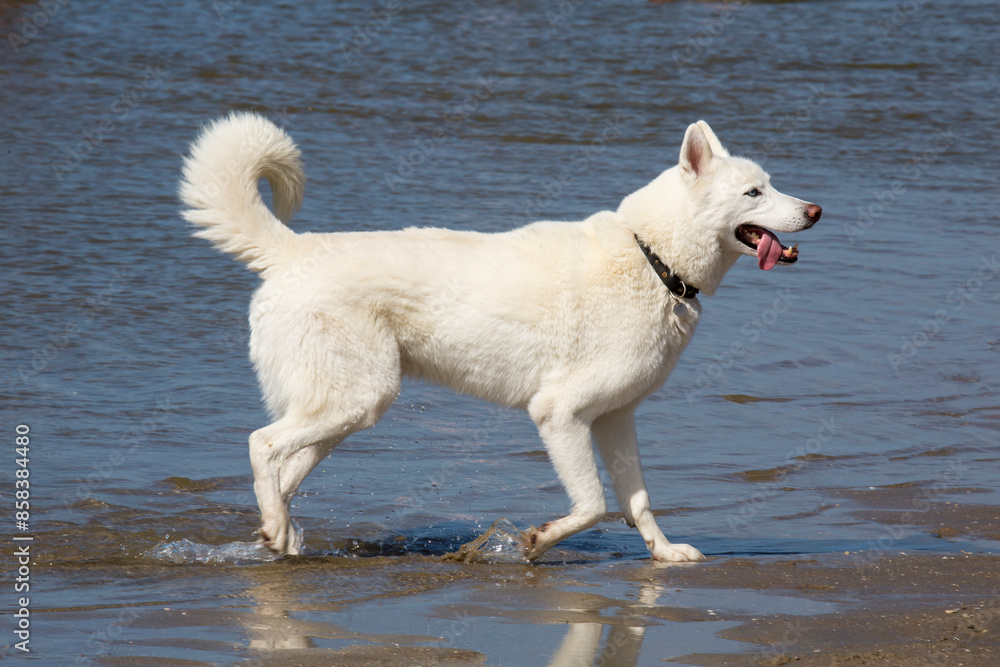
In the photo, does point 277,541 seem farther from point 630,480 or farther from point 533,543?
point 630,480

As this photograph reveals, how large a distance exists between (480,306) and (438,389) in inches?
93.9

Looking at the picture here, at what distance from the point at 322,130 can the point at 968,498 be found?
30.6 ft

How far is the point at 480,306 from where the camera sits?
463 cm

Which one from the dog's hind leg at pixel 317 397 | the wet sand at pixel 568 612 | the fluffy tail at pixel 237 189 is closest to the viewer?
the wet sand at pixel 568 612

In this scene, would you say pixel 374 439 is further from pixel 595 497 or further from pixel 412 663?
pixel 412 663

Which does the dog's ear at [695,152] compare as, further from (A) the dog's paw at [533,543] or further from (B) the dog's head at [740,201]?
(A) the dog's paw at [533,543]

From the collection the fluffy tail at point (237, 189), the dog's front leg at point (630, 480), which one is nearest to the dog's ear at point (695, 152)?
the dog's front leg at point (630, 480)

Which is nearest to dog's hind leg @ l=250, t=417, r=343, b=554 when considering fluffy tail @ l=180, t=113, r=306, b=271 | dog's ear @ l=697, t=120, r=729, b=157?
fluffy tail @ l=180, t=113, r=306, b=271

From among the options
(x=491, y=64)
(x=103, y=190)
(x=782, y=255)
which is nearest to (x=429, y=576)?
(x=782, y=255)

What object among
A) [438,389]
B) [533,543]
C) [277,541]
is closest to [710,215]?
[533,543]

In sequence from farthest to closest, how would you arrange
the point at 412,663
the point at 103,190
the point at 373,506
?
the point at 103,190 < the point at 373,506 < the point at 412,663

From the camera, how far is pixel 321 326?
14.8 feet

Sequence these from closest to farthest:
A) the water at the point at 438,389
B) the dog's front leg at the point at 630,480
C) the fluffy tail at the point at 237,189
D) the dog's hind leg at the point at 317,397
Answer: the water at the point at 438,389
the dog's hind leg at the point at 317,397
the fluffy tail at the point at 237,189
the dog's front leg at the point at 630,480

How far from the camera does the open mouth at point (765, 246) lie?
4.74 meters
